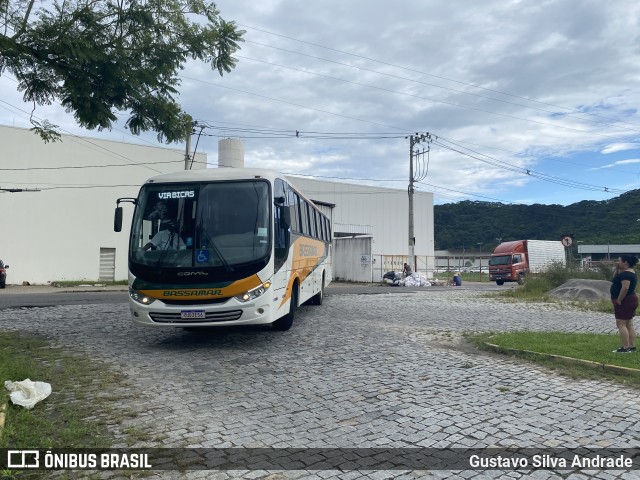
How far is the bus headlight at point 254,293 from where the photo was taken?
27.6 feet

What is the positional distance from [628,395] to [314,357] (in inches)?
171

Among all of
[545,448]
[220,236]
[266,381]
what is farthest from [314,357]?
[545,448]

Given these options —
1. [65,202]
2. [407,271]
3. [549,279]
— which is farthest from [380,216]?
[549,279]

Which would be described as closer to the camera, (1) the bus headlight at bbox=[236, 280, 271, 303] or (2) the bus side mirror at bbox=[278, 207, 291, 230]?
(1) the bus headlight at bbox=[236, 280, 271, 303]

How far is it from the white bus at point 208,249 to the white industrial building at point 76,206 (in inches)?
973

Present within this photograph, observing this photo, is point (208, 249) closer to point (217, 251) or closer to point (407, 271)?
point (217, 251)

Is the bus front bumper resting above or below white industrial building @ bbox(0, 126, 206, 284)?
below

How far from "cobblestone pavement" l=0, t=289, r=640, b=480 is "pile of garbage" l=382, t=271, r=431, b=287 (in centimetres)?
2286

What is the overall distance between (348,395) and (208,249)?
3.69m

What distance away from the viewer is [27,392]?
5660 millimetres

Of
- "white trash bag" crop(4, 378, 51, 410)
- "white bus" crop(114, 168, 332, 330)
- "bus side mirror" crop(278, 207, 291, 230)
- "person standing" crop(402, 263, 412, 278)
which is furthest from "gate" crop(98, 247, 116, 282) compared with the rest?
"white trash bag" crop(4, 378, 51, 410)

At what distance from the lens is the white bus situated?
8.38 m

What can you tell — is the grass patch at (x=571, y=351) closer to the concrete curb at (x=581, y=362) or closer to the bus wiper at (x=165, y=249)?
the concrete curb at (x=581, y=362)

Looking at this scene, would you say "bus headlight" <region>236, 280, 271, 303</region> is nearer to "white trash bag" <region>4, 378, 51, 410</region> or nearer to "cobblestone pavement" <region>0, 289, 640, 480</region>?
"cobblestone pavement" <region>0, 289, 640, 480</region>
